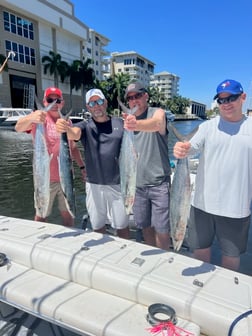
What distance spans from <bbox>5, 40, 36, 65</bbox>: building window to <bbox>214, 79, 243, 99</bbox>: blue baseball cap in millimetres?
40412

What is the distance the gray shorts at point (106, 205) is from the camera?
323 centimetres

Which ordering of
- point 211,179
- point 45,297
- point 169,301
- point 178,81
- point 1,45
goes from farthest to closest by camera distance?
1. point 178,81
2. point 1,45
3. point 211,179
4. point 45,297
5. point 169,301

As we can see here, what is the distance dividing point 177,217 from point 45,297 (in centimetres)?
122

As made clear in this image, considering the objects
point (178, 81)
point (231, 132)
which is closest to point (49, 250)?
point (231, 132)

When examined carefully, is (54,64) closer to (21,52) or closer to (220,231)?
(21,52)

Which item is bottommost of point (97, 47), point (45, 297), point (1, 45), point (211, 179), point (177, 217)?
point (45, 297)

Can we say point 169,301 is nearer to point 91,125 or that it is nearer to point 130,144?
point 130,144

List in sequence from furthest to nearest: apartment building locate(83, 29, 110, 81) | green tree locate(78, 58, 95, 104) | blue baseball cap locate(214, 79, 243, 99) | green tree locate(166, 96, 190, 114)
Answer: green tree locate(166, 96, 190, 114)
apartment building locate(83, 29, 110, 81)
green tree locate(78, 58, 95, 104)
blue baseball cap locate(214, 79, 243, 99)

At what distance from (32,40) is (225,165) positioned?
4429 centimetres

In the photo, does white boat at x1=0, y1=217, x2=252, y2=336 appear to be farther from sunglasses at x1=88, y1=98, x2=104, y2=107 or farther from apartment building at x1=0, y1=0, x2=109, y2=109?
apartment building at x1=0, y1=0, x2=109, y2=109

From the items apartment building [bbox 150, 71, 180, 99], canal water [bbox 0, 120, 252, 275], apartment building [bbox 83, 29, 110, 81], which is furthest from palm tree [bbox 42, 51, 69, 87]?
apartment building [bbox 150, 71, 180, 99]

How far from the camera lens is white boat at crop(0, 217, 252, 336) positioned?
6.32ft

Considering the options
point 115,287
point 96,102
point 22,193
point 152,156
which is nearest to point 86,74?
point 22,193

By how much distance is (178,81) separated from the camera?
12488 cm
